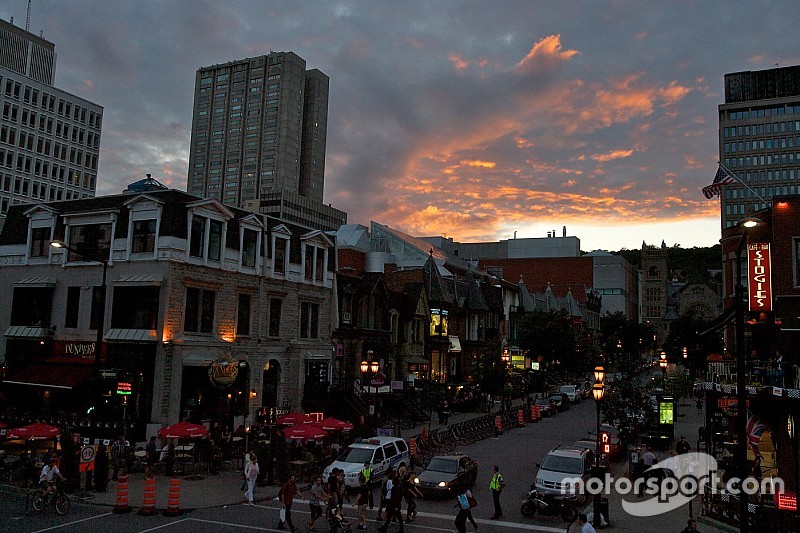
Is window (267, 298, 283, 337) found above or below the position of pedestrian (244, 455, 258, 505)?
above

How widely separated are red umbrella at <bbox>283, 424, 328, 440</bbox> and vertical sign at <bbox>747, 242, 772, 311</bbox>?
60.4ft

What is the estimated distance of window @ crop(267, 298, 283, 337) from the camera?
38219 mm

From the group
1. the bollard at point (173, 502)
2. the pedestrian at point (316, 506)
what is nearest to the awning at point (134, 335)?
the bollard at point (173, 502)

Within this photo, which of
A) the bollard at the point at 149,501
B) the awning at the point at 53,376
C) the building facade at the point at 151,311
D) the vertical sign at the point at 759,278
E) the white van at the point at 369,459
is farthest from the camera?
the awning at the point at 53,376

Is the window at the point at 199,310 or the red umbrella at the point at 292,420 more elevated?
the window at the point at 199,310

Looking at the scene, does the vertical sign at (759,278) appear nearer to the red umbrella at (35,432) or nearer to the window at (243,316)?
the window at (243,316)

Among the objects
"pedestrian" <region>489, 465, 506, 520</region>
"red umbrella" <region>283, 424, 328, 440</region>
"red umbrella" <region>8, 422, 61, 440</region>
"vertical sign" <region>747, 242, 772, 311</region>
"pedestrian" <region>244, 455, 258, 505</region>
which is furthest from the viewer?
"red umbrella" <region>283, 424, 328, 440</region>

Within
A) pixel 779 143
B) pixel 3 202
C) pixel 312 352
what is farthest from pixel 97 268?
pixel 779 143

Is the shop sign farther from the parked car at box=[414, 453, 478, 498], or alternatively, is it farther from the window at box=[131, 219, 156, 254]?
the parked car at box=[414, 453, 478, 498]

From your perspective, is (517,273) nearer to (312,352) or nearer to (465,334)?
(465,334)

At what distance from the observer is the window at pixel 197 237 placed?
107 ft

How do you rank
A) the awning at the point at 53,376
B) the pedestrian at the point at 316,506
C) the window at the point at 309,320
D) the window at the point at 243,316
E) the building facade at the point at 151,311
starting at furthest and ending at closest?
1. the window at the point at 309,320
2. the window at the point at 243,316
3. the awning at the point at 53,376
4. the building facade at the point at 151,311
5. the pedestrian at the point at 316,506

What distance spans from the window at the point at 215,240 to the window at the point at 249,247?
72.9 inches

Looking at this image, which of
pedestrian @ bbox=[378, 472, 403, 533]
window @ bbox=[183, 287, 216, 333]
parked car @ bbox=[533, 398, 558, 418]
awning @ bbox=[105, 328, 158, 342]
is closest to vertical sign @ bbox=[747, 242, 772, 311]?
pedestrian @ bbox=[378, 472, 403, 533]
